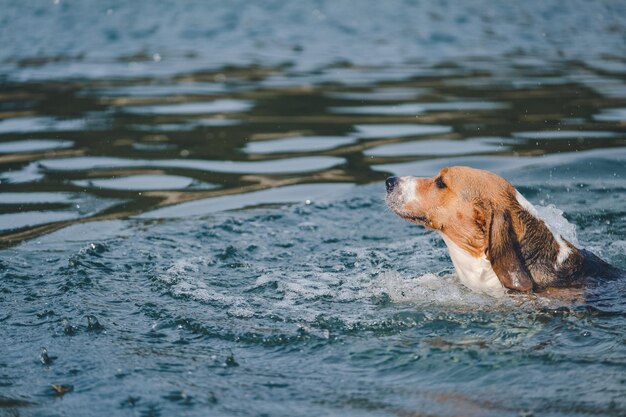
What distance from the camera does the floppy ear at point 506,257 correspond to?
6.55 metres

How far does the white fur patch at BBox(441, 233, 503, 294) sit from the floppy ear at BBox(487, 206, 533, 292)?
31 centimetres

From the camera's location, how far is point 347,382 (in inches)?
213

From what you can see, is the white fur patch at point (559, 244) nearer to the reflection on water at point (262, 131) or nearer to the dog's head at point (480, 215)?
the dog's head at point (480, 215)

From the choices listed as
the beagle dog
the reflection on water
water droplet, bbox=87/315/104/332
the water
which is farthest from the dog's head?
the reflection on water

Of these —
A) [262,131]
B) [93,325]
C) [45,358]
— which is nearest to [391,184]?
[93,325]

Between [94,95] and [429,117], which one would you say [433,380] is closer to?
[429,117]

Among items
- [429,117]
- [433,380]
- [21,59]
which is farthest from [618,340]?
[21,59]

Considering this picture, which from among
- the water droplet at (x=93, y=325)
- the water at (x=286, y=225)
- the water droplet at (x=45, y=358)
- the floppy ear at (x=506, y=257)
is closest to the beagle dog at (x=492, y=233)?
the floppy ear at (x=506, y=257)

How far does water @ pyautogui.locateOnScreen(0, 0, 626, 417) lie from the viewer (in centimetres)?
541

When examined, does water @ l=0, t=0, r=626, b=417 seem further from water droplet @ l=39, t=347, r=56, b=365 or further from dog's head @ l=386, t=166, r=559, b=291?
dog's head @ l=386, t=166, r=559, b=291

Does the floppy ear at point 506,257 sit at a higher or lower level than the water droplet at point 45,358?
higher

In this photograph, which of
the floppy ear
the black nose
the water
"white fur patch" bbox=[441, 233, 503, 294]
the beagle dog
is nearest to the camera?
the water

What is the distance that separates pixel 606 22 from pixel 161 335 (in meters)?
20.0

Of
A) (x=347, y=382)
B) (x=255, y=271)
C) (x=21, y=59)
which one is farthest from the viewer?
(x=21, y=59)
